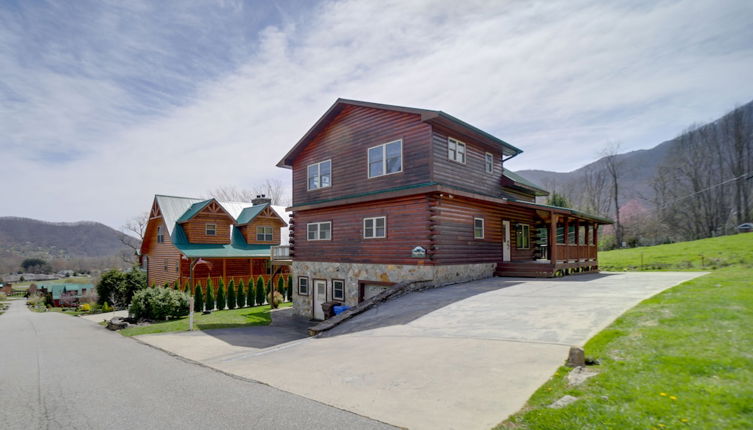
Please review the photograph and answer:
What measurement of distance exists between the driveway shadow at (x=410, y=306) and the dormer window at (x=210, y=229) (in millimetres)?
21353

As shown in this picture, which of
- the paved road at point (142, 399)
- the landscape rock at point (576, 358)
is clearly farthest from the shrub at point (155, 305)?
the landscape rock at point (576, 358)

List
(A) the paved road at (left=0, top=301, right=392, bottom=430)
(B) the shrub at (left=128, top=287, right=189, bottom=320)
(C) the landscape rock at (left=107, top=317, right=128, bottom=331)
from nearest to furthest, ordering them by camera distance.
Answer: (A) the paved road at (left=0, top=301, right=392, bottom=430) → (C) the landscape rock at (left=107, top=317, right=128, bottom=331) → (B) the shrub at (left=128, top=287, right=189, bottom=320)

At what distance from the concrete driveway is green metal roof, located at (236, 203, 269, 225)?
2095cm

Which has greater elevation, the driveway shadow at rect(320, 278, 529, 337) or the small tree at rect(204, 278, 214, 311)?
the driveway shadow at rect(320, 278, 529, 337)

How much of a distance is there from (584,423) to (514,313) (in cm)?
603

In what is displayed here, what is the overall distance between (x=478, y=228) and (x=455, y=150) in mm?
3770

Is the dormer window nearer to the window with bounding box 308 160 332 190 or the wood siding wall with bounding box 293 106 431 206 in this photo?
the wood siding wall with bounding box 293 106 431 206

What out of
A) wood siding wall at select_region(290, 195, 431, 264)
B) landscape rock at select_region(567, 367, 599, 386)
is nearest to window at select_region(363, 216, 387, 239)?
wood siding wall at select_region(290, 195, 431, 264)

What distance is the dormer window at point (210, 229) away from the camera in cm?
3012

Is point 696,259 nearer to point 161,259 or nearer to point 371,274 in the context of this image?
point 371,274

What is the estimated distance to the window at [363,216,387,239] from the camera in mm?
16828

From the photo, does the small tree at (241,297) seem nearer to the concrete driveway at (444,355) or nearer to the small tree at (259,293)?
the small tree at (259,293)

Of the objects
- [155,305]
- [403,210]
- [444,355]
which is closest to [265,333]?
[155,305]

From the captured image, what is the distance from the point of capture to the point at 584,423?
4285mm
